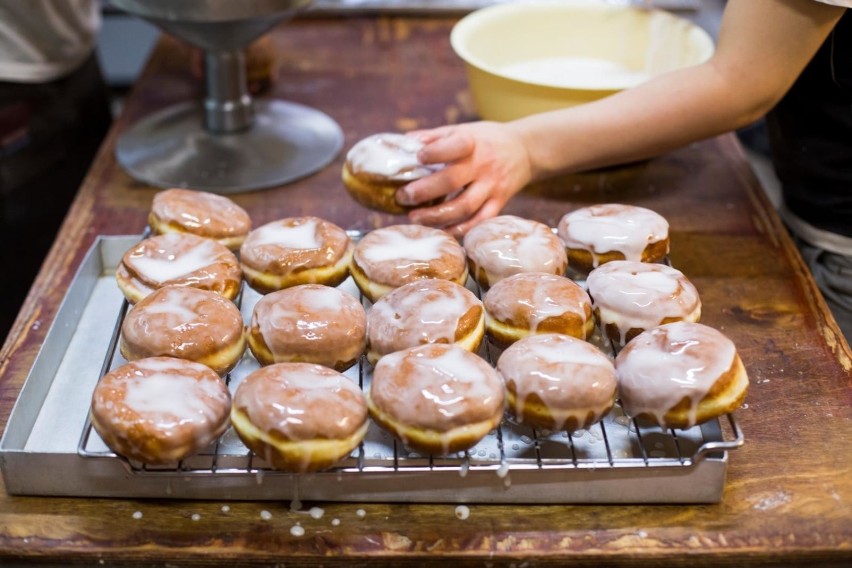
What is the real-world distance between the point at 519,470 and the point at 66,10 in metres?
1.25

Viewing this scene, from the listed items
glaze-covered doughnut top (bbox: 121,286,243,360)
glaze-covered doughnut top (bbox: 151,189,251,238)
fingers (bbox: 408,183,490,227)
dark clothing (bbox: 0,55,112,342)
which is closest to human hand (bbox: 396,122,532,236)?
fingers (bbox: 408,183,490,227)

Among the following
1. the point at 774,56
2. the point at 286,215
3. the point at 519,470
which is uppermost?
the point at 774,56

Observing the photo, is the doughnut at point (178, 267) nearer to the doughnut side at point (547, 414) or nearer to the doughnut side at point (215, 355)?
the doughnut side at point (215, 355)

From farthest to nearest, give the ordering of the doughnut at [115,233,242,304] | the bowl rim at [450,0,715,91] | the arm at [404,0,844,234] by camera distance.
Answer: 1. the bowl rim at [450,0,715,91]
2. the arm at [404,0,844,234]
3. the doughnut at [115,233,242,304]

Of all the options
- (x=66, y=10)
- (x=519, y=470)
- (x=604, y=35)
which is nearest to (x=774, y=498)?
(x=519, y=470)

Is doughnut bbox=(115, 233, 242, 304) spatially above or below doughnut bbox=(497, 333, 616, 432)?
below

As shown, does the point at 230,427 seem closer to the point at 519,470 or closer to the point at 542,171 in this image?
the point at 519,470

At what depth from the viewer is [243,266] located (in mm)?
1062

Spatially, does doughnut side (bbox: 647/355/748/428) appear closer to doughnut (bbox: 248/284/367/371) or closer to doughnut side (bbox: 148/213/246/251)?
doughnut (bbox: 248/284/367/371)

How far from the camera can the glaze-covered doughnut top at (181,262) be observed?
1017 millimetres

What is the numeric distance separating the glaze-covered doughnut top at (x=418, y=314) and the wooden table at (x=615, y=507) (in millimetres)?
174

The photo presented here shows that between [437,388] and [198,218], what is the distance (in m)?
0.46

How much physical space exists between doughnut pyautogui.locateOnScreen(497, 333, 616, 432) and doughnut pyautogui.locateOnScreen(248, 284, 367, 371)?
17cm

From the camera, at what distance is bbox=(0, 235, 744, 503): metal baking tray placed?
0.84 m
